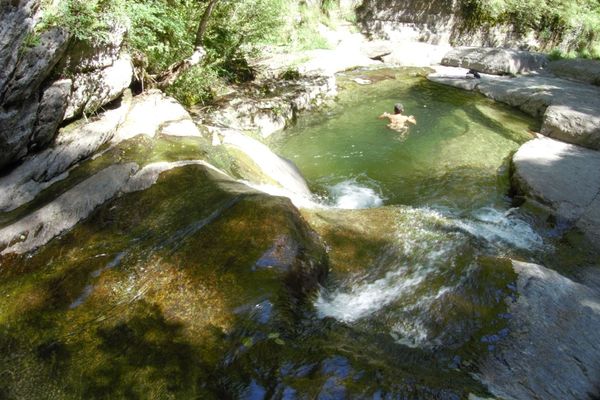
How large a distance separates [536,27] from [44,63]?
815 inches

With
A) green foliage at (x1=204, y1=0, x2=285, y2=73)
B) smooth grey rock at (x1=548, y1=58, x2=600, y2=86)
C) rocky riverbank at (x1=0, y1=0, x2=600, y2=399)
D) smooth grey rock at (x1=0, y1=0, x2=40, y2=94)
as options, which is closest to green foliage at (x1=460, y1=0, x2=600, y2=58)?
smooth grey rock at (x1=548, y1=58, x2=600, y2=86)

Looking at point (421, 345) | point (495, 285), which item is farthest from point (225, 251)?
point (495, 285)

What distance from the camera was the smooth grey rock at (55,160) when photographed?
451cm

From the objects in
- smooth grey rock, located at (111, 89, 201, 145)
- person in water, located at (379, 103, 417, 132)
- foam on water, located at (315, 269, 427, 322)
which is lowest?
person in water, located at (379, 103, 417, 132)

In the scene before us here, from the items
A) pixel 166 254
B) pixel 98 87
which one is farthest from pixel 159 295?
pixel 98 87

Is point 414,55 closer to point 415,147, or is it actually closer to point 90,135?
point 415,147

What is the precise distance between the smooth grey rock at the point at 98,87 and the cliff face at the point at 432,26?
573 inches

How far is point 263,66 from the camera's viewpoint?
437 inches

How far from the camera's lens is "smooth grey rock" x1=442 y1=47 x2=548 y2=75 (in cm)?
1484

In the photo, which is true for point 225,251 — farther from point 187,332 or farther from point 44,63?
point 44,63

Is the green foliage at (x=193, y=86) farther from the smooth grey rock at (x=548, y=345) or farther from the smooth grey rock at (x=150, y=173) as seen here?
the smooth grey rock at (x=548, y=345)

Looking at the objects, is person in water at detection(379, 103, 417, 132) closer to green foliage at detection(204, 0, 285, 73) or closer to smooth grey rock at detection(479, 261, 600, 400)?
green foliage at detection(204, 0, 285, 73)

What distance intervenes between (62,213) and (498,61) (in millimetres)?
15358

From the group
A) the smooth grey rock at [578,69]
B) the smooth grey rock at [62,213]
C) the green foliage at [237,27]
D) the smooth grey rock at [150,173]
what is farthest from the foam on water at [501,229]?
the smooth grey rock at [578,69]
